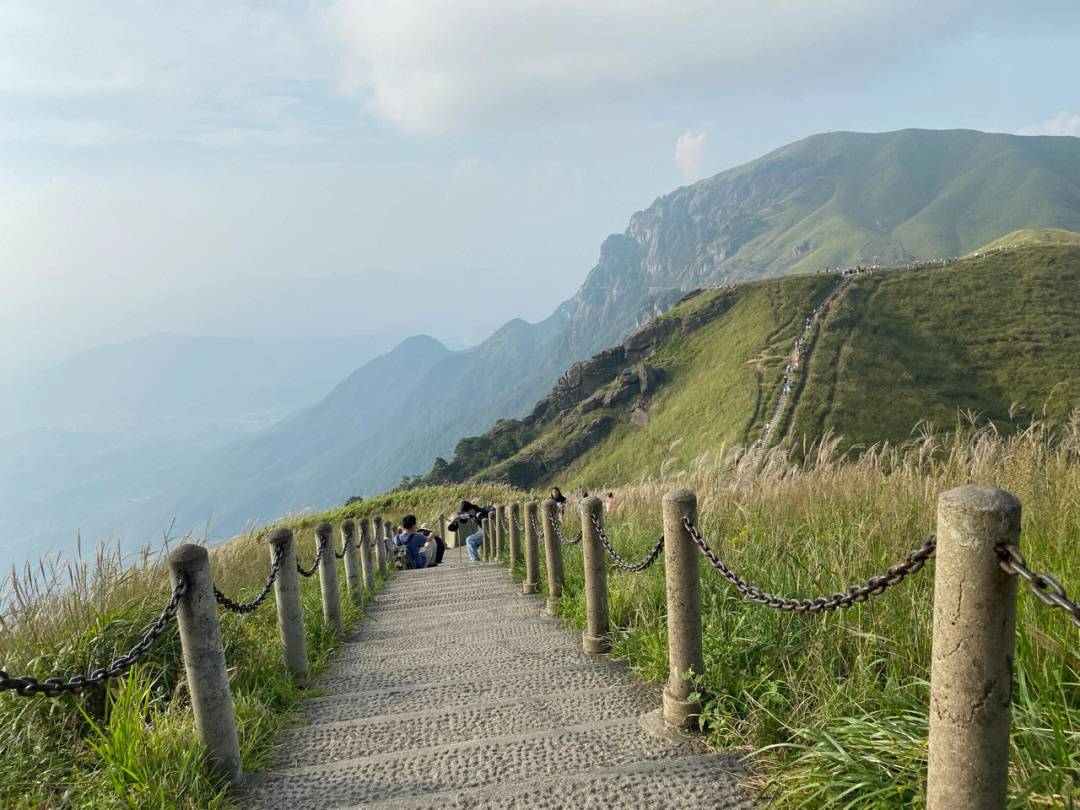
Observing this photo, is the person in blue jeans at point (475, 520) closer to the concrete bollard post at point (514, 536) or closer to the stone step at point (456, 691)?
the concrete bollard post at point (514, 536)

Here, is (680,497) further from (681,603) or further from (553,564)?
(553,564)

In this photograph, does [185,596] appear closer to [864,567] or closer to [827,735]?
[827,735]

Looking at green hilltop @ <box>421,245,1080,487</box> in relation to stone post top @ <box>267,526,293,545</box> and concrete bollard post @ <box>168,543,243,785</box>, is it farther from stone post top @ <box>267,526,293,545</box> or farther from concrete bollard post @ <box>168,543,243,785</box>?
concrete bollard post @ <box>168,543,243,785</box>

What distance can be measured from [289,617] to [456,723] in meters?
1.85

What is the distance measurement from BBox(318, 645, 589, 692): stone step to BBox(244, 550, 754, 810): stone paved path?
0.5 inches

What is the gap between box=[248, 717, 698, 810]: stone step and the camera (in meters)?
3.25

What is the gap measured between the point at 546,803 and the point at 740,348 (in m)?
91.8

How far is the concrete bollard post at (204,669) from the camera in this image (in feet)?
11.5

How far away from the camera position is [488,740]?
371cm

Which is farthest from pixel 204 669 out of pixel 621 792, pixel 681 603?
pixel 681 603

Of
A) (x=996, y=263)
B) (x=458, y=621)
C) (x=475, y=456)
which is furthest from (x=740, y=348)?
(x=458, y=621)

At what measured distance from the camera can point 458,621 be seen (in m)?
7.46

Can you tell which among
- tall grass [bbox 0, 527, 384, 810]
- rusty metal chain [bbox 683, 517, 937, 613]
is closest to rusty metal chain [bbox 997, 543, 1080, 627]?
rusty metal chain [bbox 683, 517, 937, 613]

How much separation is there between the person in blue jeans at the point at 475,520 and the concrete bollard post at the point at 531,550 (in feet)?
22.6
